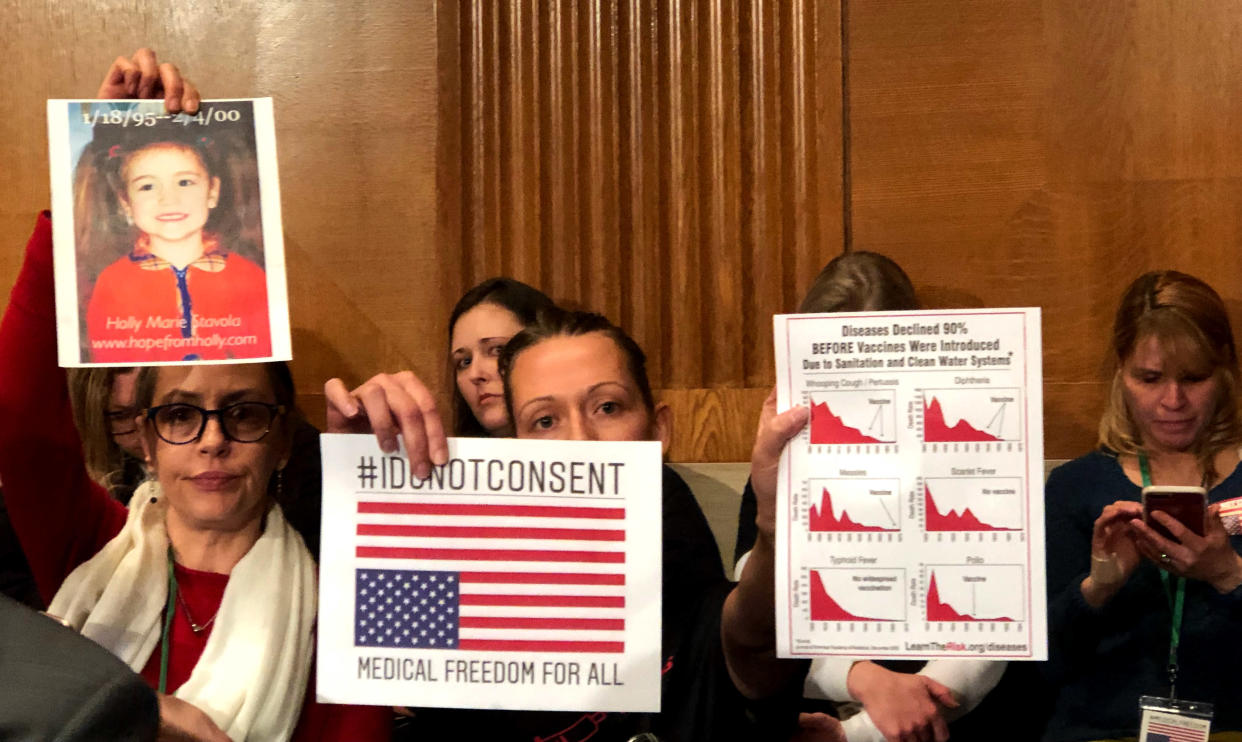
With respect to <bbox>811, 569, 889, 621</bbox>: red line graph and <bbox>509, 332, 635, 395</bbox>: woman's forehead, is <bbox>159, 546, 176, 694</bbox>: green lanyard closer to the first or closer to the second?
<bbox>509, 332, 635, 395</bbox>: woman's forehead

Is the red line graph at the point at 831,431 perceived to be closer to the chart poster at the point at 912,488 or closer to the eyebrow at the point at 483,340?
the chart poster at the point at 912,488

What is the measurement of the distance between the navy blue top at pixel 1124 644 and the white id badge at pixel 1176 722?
106 millimetres

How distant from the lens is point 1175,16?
272 cm

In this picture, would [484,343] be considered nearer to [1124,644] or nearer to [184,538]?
[184,538]

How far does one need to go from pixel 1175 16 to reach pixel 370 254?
193cm

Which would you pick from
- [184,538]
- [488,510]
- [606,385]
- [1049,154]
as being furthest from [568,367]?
[1049,154]

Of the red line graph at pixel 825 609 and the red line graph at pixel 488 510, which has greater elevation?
the red line graph at pixel 488 510

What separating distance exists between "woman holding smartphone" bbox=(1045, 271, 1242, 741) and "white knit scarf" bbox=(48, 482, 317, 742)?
1.32 meters

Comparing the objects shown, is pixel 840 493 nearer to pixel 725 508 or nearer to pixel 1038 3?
pixel 725 508

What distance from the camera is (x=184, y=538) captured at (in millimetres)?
1847

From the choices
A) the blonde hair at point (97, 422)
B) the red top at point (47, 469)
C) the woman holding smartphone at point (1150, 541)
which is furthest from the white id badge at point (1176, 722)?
the blonde hair at point (97, 422)

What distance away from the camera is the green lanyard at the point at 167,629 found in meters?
1.72

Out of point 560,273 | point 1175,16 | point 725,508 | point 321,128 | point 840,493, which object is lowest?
point 725,508

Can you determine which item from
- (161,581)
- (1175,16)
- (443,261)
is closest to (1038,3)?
(1175,16)
